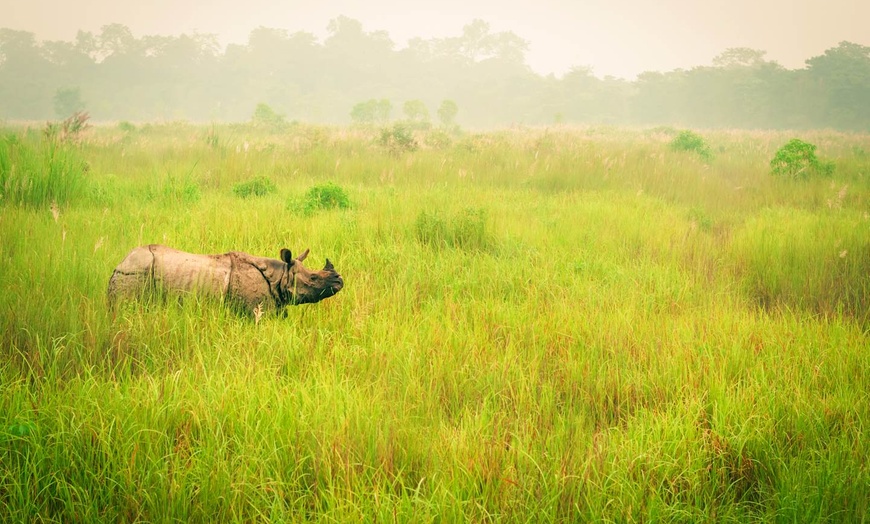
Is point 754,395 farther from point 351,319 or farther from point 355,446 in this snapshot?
point 351,319

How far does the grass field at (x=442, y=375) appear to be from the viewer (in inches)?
67.9

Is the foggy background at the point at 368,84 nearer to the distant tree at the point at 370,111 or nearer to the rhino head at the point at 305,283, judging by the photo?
the distant tree at the point at 370,111

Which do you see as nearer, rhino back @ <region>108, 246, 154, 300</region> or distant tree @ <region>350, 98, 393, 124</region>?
rhino back @ <region>108, 246, 154, 300</region>

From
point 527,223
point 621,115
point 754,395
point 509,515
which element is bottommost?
point 509,515

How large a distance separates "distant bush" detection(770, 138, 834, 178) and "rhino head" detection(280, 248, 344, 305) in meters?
10.1

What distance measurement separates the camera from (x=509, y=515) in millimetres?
1642

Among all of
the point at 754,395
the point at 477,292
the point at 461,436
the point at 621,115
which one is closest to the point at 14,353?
the point at 461,436

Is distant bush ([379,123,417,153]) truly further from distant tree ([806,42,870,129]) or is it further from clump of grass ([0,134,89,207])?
distant tree ([806,42,870,129])

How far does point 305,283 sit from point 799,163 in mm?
10626

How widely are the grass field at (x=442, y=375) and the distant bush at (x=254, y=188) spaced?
57.1 inches

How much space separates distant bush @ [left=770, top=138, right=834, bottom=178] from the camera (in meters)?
9.62

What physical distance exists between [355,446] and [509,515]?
2.17 ft

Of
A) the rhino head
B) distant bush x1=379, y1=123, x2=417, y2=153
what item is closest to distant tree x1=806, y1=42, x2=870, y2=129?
distant bush x1=379, y1=123, x2=417, y2=153

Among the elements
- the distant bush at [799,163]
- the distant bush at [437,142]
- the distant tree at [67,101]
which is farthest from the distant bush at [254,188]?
the distant tree at [67,101]
